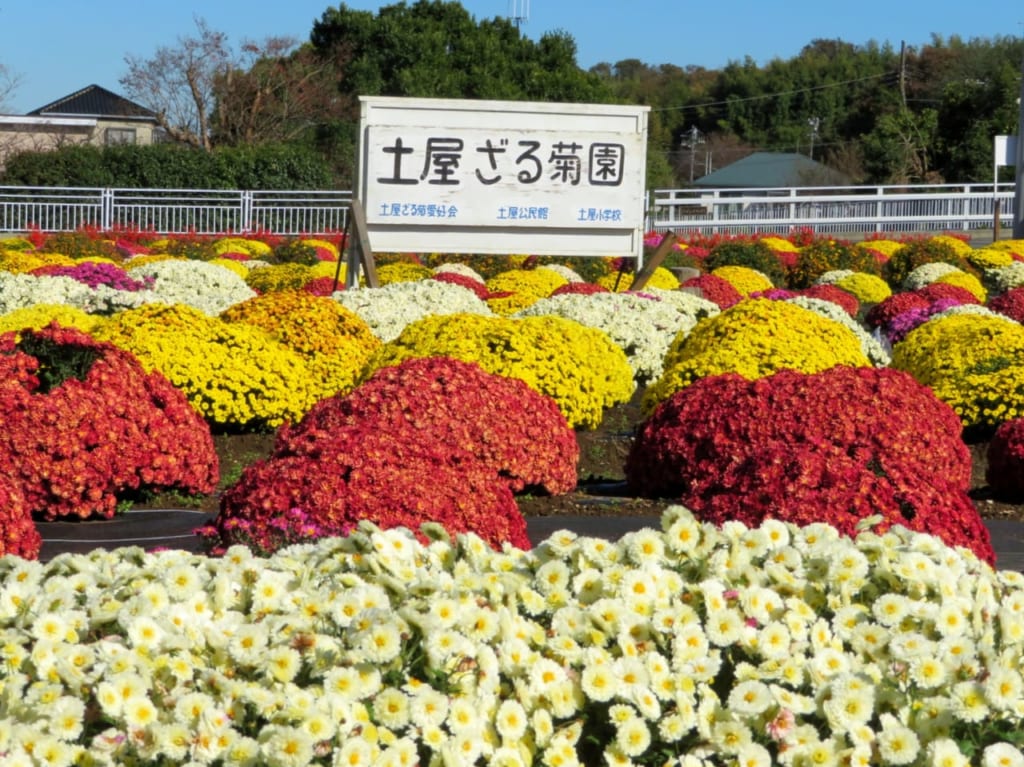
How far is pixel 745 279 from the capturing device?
753 inches

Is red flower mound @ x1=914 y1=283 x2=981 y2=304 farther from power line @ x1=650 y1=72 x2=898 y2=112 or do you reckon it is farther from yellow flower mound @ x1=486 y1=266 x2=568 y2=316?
power line @ x1=650 y1=72 x2=898 y2=112

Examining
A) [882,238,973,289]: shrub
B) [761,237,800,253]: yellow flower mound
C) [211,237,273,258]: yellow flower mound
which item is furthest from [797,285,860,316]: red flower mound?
[211,237,273,258]: yellow flower mound

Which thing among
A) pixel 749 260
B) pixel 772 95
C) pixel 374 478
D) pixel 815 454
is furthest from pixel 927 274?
pixel 772 95

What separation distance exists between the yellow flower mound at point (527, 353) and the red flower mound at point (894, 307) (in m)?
6.87

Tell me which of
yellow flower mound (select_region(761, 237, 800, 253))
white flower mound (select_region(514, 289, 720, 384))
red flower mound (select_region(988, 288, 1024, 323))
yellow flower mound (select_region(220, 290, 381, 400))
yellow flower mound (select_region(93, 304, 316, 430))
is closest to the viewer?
yellow flower mound (select_region(93, 304, 316, 430))

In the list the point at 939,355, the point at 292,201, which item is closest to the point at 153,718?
the point at 939,355

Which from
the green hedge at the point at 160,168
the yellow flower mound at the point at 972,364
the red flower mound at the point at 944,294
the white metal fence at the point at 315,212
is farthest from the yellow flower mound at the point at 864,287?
the green hedge at the point at 160,168

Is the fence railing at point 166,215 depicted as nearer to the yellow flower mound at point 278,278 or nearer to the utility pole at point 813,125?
the yellow flower mound at point 278,278

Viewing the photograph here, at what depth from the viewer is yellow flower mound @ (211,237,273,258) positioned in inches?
909

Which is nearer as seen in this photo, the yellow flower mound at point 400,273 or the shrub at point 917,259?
the yellow flower mound at point 400,273

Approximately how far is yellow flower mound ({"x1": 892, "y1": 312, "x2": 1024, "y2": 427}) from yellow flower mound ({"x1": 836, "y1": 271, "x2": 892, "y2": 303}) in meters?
8.94

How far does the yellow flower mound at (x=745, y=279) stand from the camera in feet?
62.0

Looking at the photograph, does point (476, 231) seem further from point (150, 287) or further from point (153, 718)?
point (153, 718)

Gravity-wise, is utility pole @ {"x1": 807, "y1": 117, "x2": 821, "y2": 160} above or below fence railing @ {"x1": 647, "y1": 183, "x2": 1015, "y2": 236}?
above
